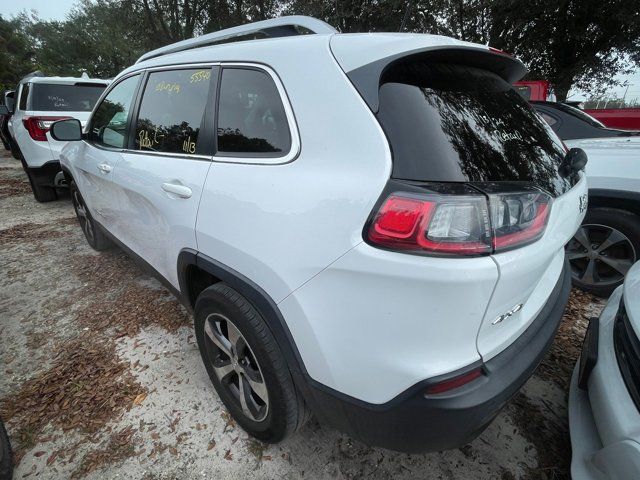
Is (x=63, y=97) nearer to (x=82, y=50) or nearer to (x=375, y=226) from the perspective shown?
(x=375, y=226)

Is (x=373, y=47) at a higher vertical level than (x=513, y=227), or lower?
higher

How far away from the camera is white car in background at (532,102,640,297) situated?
8.05ft

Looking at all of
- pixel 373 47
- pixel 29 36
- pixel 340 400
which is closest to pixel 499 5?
pixel 373 47

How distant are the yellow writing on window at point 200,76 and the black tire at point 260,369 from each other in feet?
3.52

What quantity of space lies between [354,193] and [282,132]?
479 mm

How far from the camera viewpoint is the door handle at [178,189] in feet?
5.36

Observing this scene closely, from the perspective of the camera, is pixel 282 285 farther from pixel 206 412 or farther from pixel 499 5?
pixel 499 5

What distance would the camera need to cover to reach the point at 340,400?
48.4 inches

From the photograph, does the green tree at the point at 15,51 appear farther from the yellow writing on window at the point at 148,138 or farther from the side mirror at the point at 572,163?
the side mirror at the point at 572,163

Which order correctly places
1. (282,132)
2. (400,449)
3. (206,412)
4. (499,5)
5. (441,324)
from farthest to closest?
(499,5)
(206,412)
(282,132)
(400,449)
(441,324)

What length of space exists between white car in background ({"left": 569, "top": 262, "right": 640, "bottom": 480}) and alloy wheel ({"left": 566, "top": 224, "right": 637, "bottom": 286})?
→ 131 cm

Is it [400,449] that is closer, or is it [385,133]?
[385,133]

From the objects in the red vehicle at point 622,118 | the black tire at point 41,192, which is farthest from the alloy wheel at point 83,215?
the red vehicle at point 622,118

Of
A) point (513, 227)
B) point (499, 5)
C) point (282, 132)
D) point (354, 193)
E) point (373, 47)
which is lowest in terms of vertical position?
point (513, 227)
